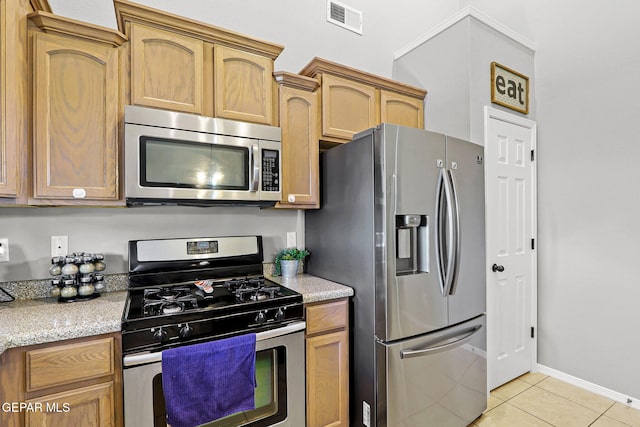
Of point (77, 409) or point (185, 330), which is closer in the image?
point (77, 409)

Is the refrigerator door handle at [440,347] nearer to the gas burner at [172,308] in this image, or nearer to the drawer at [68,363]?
the gas burner at [172,308]

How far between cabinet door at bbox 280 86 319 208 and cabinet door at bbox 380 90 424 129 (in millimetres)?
621

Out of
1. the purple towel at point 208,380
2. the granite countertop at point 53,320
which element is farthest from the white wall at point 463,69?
the granite countertop at point 53,320

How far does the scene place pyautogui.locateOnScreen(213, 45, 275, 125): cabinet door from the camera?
188 cm

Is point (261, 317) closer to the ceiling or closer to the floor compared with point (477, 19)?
closer to the floor

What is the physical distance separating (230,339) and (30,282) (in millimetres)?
1150

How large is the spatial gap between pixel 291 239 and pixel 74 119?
58.9 inches

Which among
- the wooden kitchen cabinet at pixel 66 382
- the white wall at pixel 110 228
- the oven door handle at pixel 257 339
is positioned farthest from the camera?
the white wall at pixel 110 228

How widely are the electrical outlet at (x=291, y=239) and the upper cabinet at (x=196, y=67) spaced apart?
0.86m

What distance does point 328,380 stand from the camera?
188 cm

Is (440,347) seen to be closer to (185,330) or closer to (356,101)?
(185,330)

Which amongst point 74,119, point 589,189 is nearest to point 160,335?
point 74,119

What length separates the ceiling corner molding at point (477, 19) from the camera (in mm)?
2377

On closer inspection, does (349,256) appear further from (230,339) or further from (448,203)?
(230,339)
